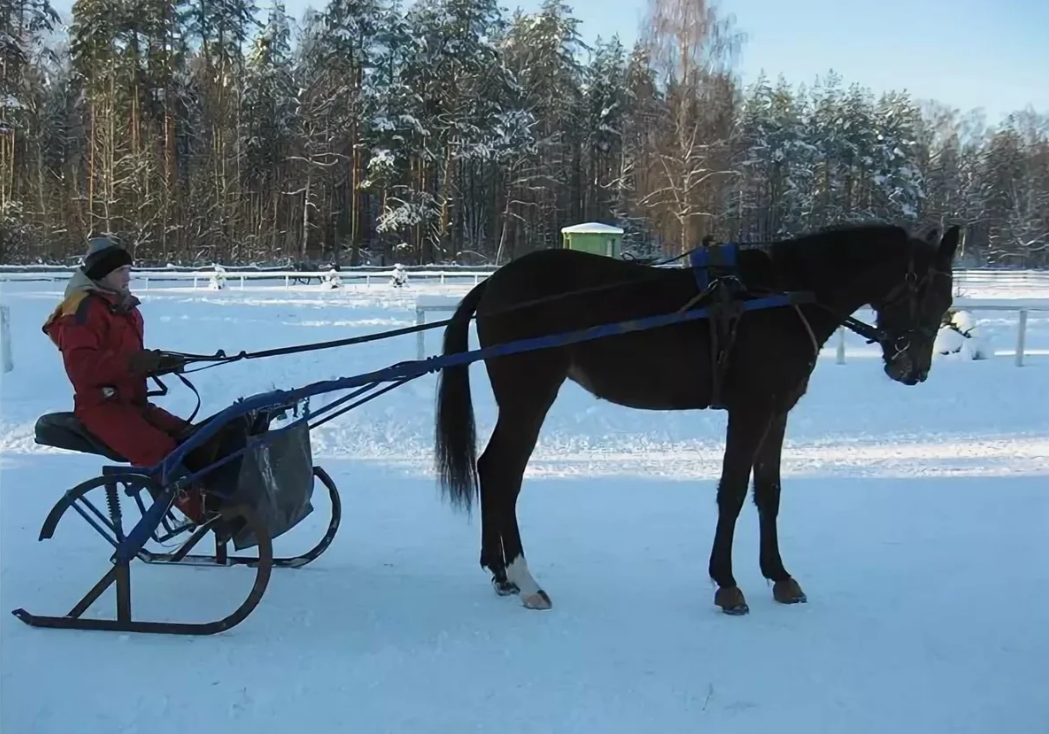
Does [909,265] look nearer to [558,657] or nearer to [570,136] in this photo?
[558,657]

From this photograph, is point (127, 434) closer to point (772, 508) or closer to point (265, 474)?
point (265, 474)

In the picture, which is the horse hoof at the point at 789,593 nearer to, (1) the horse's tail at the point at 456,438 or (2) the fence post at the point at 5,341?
(1) the horse's tail at the point at 456,438

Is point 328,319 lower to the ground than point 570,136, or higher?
lower

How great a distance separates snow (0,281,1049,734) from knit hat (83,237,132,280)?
1.58 meters

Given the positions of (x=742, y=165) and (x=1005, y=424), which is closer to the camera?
(x=1005, y=424)

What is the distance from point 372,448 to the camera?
7.52 metres

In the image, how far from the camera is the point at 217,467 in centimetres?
386

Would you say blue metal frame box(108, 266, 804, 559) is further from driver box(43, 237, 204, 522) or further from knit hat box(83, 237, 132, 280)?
knit hat box(83, 237, 132, 280)

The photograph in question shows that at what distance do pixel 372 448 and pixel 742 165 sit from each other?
40293 mm

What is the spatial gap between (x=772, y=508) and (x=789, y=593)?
45 centimetres

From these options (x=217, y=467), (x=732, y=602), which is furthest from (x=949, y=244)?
(x=217, y=467)

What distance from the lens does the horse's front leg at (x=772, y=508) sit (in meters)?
4.24

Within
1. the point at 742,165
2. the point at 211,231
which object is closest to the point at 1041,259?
the point at 742,165

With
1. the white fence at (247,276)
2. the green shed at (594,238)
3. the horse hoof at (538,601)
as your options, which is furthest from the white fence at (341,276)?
the horse hoof at (538,601)
